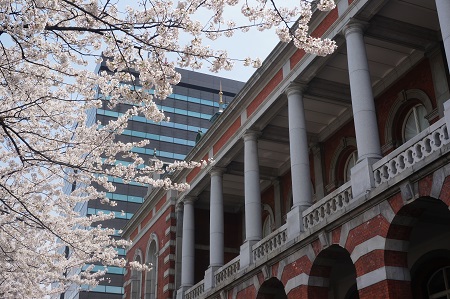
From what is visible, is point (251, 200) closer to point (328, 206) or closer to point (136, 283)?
point (328, 206)

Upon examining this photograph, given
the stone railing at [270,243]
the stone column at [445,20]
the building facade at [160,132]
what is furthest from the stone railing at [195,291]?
the building facade at [160,132]

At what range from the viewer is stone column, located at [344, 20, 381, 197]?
1511cm

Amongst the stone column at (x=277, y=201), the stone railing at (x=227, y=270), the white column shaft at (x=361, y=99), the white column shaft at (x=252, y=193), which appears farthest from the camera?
the stone column at (x=277, y=201)

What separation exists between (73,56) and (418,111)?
38.9 feet

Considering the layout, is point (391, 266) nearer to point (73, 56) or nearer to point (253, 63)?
point (253, 63)

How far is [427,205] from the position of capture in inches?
539

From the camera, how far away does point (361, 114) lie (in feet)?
52.1

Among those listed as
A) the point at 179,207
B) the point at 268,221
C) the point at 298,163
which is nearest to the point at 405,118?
the point at 298,163

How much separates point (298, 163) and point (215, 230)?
24.3 ft

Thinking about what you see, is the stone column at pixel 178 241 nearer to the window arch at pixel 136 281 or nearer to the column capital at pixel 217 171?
the column capital at pixel 217 171

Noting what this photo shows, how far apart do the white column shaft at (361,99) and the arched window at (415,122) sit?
3216mm

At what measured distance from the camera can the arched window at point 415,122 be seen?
18625 mm

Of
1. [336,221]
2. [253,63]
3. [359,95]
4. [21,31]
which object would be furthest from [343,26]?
[21,31]

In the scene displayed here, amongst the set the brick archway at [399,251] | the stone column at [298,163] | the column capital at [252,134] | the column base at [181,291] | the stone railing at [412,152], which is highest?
the column capital at [252,134]
